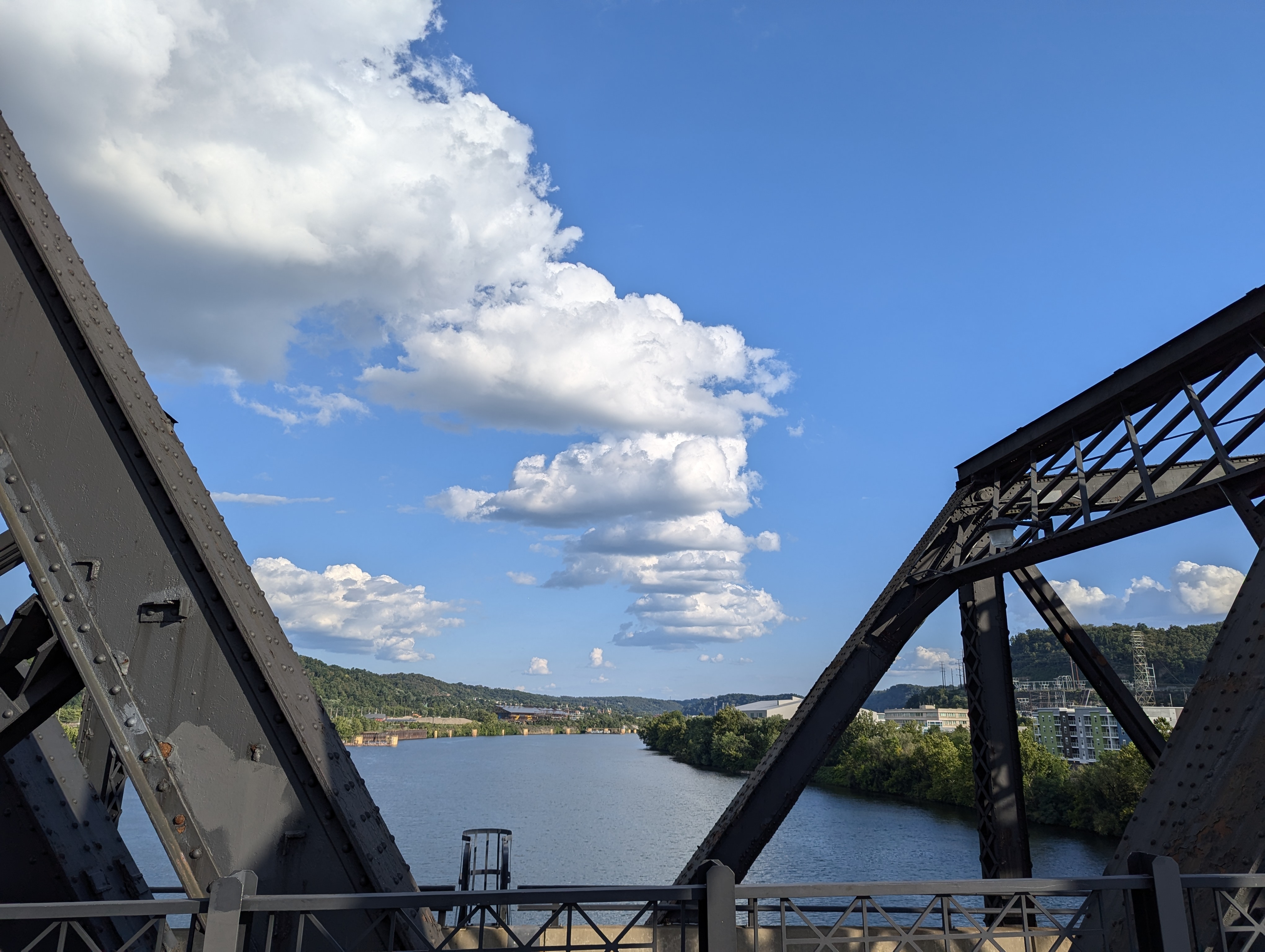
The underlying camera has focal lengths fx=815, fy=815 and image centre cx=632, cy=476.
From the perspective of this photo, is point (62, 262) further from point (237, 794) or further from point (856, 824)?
point (856, 824)

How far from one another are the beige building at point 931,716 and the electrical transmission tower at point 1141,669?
25.9 m

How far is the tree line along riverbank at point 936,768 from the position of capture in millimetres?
45219

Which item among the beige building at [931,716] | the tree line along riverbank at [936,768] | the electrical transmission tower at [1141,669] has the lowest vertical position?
the beige building at [931,716]

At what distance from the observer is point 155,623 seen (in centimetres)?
355

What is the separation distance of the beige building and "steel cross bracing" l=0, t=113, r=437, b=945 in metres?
134

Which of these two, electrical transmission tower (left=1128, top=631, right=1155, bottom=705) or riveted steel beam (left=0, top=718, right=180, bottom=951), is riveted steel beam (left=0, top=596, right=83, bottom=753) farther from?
electrical transmission tower (left=1128, top=631, right=1155, bottom=705)

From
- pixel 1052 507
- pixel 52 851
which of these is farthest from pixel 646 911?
pixel 1052 507

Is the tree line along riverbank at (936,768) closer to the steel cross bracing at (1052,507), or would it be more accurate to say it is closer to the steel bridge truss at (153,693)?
the steel cross bracing at (1052,507)

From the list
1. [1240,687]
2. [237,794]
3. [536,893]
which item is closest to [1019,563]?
[1240,687]

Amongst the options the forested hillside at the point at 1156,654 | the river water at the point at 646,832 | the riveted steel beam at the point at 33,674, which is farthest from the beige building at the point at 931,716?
the riveted steel beam at the point at 33,674

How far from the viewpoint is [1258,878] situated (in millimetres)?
3906

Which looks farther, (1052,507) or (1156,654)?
(1156,654)

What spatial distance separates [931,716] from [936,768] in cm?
10943

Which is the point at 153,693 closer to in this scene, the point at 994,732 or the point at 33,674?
the point at 33,674
